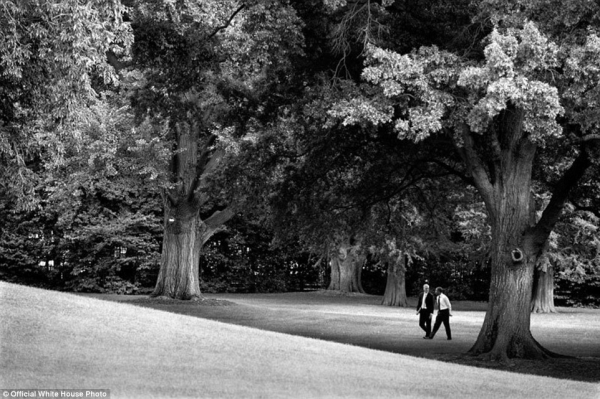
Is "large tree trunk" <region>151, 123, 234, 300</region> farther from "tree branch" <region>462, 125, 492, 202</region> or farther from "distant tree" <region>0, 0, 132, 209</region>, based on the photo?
"distant tree" <region>0, 0, 132, 209</region>

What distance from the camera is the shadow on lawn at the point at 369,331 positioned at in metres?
21.6

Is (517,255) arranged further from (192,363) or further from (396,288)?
(396,288)

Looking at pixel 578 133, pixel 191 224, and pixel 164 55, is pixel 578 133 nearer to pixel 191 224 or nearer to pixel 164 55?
pixel 164 55

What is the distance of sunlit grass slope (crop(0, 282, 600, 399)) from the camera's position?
12.4 meters

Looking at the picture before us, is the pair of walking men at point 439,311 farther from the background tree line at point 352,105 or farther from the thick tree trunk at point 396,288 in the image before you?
the thick tree trunk at point 396,288

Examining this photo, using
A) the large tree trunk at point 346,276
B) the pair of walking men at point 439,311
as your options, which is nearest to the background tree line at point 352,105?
the pair of walking men at point 439,311

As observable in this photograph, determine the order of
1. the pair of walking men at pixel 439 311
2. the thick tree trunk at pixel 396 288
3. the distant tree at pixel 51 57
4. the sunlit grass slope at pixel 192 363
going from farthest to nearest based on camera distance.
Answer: the thick tree trunk at pixel 396 288
the pair of walking men at pixel 439 311
the distant tree at pixel 51 57
the sunlit grass slope at pixel 192 363

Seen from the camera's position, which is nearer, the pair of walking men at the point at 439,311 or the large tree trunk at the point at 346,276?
the pair of walking men at the point at 439,311

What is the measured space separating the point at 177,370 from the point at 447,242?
3312 centimetres

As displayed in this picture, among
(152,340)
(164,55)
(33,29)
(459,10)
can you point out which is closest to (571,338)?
(459,10)

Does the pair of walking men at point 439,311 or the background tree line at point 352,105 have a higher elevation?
the background tree line at point 352,105

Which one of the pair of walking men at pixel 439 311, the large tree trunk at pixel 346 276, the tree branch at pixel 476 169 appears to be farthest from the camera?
the large tree trunk at pixel 346 276

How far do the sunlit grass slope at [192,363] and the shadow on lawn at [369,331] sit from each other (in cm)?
485

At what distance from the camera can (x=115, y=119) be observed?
3725 centimetres
